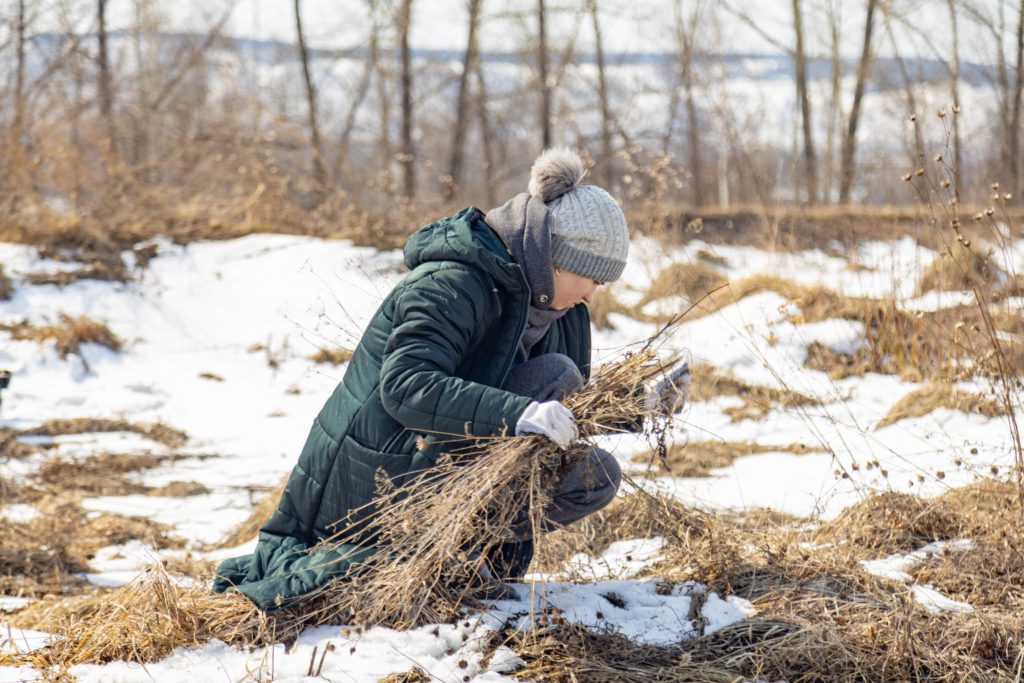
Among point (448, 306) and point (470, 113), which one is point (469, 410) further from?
point (470, 113)

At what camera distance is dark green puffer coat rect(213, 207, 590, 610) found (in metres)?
2.20

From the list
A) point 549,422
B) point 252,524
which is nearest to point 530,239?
point 549,422

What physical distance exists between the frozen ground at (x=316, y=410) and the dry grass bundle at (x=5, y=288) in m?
0.07

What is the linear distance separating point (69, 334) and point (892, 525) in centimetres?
608

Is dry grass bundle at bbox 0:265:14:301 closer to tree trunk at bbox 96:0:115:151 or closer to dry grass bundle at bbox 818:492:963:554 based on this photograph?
tree trunk at bbox 96:0:115:151

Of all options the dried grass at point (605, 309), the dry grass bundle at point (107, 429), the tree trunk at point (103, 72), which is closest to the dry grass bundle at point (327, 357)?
the dry grass bundle at point (107, 429)

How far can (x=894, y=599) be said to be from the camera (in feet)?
8.51

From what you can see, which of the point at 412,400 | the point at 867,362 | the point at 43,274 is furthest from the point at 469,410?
the point at 43,274

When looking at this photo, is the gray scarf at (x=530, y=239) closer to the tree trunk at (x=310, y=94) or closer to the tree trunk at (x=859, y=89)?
the tree trunk at (x=310, y=94)

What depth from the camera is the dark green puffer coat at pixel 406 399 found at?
220 cm

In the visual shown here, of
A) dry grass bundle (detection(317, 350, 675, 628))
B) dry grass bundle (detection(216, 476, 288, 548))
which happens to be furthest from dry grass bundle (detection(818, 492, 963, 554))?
dry grass bundle (detection(216, 476, 288, 548))

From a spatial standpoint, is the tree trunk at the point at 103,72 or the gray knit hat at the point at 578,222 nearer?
the gray knit hat at the point at 578,222

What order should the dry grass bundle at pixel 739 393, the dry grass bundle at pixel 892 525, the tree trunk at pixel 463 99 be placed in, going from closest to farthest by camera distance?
1. the dry grass bundle at pixel 892 525
2. the dry grass bundle at pixel 739 393
3. the tree trunk at pixel 463 99

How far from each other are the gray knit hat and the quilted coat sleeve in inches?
11.4
